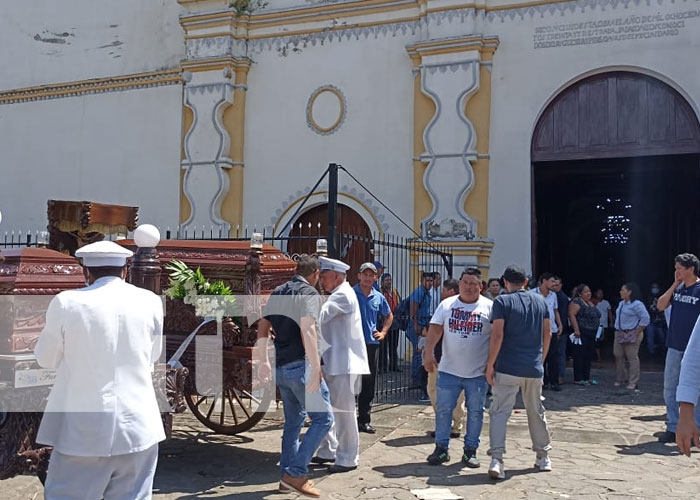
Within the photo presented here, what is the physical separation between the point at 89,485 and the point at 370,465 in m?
3.05

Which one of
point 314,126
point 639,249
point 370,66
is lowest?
point 639,249

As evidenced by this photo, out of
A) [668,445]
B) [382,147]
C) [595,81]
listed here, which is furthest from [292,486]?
[595,81]

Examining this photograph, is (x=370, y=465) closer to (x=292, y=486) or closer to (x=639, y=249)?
(x=292, y=486)

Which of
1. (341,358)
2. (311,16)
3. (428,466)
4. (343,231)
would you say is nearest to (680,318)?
(428,466)

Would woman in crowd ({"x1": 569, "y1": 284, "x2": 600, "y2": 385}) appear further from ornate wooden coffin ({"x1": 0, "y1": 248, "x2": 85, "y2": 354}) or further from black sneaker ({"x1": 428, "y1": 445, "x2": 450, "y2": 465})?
ornate wooden coffin ({"x1": 0, "y1": 248, "x2": 85, "y2": 354})

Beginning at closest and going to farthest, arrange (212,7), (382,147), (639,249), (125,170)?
1. (382,147)
2. (212,7)
3. (125,170)
4. (639,249)

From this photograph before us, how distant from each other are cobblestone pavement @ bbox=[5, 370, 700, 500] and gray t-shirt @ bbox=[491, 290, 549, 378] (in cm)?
88

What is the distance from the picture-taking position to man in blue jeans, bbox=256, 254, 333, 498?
505 centimetres

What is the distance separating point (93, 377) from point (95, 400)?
0.36 feet

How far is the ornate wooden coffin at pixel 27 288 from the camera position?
15.4 ft

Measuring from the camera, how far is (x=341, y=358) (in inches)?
228

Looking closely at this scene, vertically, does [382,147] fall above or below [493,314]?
above

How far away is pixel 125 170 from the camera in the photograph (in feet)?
47.3

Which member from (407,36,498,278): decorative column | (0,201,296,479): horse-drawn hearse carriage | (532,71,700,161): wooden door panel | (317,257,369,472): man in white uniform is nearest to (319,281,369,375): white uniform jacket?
(317,257,369,472): man in white uniform
